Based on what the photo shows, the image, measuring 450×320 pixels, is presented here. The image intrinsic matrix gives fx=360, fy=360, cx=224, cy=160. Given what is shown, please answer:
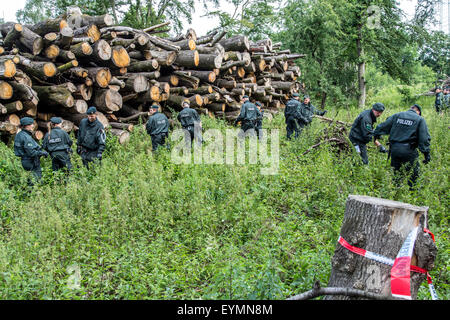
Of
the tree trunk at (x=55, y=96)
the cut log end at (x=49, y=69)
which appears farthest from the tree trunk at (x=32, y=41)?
the tree trunk at (x=55, y=96)

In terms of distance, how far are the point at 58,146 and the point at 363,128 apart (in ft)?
20.6

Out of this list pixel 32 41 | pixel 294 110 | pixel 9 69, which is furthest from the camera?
pixel 294 110

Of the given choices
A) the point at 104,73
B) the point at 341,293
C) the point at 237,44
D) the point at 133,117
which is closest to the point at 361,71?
the point at 237,44

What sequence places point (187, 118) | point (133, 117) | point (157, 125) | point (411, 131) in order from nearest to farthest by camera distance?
point (411, 131) → point (157, 125) → point (187, 118) → point (133, 117)

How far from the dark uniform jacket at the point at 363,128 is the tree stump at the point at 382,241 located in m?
5.18

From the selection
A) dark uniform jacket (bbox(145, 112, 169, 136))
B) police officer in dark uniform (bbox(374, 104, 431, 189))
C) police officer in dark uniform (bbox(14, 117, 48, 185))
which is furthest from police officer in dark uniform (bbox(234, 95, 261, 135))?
police officer in dark uniform (bbox(14, 117, 48, 185))

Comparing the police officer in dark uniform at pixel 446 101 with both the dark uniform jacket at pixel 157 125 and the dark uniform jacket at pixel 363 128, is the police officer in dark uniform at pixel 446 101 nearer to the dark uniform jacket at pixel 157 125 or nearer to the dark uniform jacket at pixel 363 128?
the dark uniform jacket at pixel 363 128

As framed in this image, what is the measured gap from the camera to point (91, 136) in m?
7.65

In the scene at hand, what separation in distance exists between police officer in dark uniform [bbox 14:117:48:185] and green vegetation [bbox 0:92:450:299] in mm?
396

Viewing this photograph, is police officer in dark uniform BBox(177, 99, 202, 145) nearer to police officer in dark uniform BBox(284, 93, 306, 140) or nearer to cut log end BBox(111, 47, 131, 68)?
cut log end BBox(111, 47, 131, 68)

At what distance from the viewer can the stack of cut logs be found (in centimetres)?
838

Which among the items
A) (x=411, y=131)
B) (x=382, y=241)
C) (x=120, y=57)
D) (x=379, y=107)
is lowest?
(x=382, y=241)

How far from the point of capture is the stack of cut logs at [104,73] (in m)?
8.38

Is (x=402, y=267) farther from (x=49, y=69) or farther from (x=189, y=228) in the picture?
(x=49, y=69)
